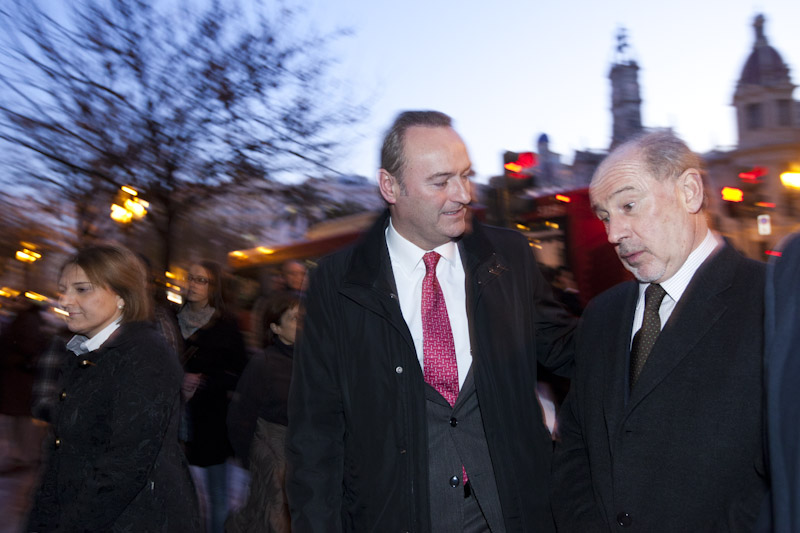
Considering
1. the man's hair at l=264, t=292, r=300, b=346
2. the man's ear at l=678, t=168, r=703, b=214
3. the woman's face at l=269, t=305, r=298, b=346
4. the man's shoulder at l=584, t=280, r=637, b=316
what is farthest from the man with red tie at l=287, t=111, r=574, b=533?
the man's hair at l=264, t=292, r=300, b=346

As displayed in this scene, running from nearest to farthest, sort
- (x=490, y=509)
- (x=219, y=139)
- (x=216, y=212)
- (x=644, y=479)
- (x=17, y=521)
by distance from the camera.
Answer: (x=644, y=479)
(x=490, y=509)
(x=17, y=521)
(x=219, y=139)
(x=216, y=212)

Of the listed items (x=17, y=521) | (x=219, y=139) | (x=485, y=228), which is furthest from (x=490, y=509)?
(x=219, y=139)

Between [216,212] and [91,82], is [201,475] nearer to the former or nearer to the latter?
[91,82]

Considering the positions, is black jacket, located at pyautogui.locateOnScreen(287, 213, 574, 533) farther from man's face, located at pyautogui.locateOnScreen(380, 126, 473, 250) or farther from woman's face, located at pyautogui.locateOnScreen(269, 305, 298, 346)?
woman's face, located at pyautogui.locateOnScreen(269, 305, 298, 346)

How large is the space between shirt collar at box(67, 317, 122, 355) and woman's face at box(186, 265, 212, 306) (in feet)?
8.71

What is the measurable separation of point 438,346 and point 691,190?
1.04 meters

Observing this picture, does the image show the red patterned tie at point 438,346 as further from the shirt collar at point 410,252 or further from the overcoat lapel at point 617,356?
the overcoat lapel at point 617,356

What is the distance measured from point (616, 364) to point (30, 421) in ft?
28.9

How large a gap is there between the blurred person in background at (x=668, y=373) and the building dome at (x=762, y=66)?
7636 centimetres

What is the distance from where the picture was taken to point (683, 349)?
2174mm

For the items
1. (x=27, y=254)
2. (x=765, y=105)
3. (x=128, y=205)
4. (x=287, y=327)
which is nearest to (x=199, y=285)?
(x=287, y=327)

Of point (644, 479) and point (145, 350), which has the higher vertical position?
point (145, 350)

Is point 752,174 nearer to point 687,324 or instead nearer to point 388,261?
point 388,261

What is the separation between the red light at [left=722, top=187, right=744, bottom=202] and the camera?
339 inches
